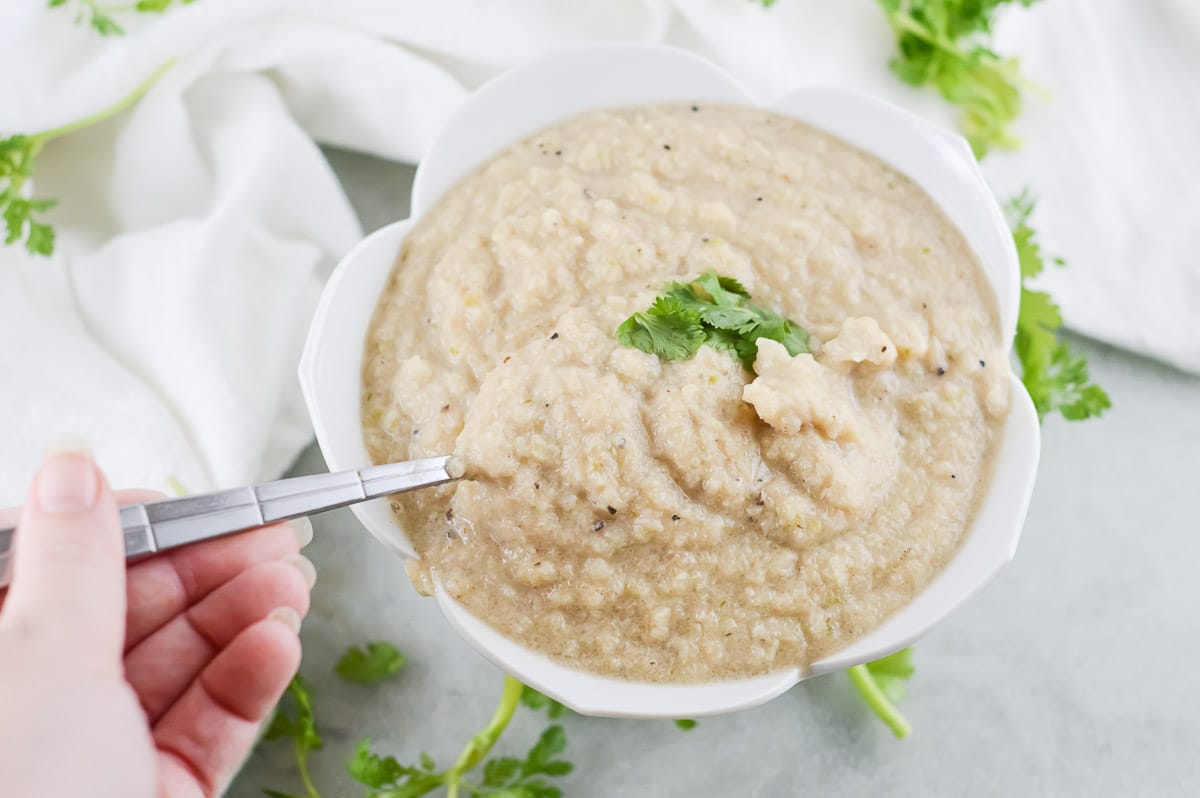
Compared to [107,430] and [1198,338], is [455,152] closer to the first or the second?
[107,430]

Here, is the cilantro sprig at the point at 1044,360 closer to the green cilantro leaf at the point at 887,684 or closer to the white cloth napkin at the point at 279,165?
the white cloth napkin at the point at 279,165

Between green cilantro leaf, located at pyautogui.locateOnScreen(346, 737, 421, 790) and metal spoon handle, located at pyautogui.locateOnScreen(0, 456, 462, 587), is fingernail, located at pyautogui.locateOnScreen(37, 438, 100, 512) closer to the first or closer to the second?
metal spoon handle, located at pyautogui.locateOnScreen(0, 456, 462, 587)

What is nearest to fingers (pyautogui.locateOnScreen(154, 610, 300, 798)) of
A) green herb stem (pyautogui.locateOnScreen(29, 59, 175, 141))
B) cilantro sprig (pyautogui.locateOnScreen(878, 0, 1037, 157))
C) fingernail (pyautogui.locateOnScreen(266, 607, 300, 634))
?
fingernail (pyautogui.locateOnScreen(266, 607, 300, 634))

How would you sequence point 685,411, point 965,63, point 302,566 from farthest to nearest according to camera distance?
point 965,63
point 302,566
point 685,411

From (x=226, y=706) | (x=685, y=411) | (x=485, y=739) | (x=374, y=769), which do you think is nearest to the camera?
(x=685, y=411)

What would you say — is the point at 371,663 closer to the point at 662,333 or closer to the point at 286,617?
the point at 286,617

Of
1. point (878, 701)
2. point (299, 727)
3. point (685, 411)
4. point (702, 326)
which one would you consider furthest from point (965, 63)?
point (299, 727)

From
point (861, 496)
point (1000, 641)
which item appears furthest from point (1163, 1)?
point (861, 496)
